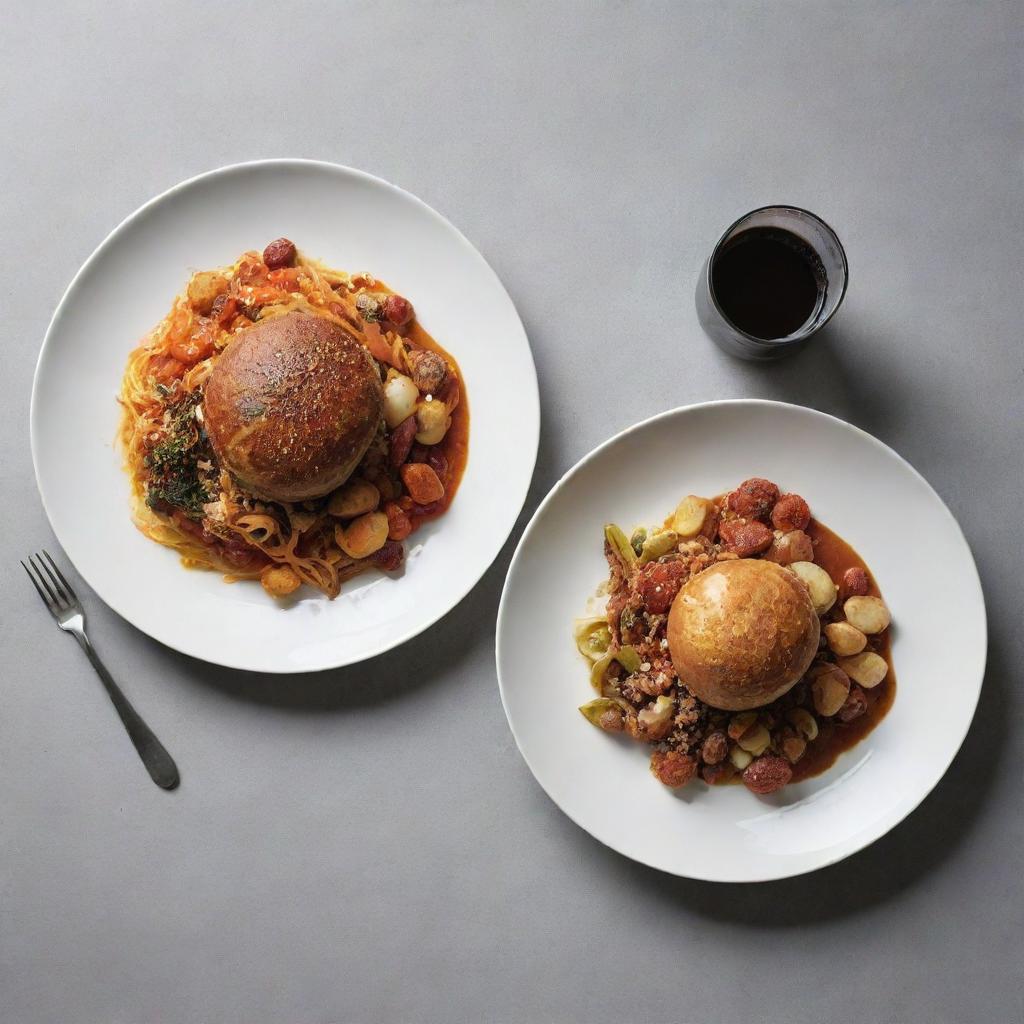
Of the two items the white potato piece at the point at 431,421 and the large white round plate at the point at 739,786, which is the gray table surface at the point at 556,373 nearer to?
the large white round plate at the point at 739,786

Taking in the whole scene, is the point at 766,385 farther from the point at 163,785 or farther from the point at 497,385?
the point at 163,785

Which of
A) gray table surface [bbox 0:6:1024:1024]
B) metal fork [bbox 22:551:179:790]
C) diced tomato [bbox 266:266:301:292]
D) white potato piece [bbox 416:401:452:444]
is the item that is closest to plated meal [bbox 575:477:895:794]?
gray table surface [bbox 0:6:1024:1024]

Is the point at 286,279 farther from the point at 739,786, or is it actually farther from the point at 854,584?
the point at 739,786

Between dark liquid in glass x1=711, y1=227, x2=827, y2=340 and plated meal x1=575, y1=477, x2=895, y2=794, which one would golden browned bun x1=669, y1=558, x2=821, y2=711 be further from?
dark liquid in glass x1=711, y1=227, x2=827, y2=340

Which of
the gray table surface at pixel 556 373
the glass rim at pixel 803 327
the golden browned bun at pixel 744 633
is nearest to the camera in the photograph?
the golden browned bun at pixel 744 633

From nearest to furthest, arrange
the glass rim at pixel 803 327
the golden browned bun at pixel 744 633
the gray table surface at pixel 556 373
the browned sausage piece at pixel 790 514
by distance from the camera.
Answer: the golden browned bun at pixel 744 633 → the glass rim at pixel 803 327 → the browned sausage piece at pixel 790 514 → the gray table surface at pixel 556 373

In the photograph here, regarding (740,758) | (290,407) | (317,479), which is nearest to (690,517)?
(740,758)

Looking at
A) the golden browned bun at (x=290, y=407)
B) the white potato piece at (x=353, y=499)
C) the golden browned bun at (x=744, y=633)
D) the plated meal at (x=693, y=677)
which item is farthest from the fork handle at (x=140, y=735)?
the golden browned bun at (x=744, y=633)
